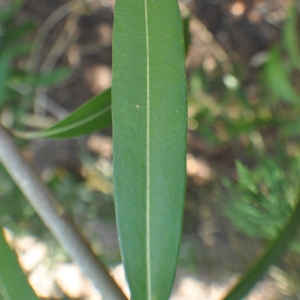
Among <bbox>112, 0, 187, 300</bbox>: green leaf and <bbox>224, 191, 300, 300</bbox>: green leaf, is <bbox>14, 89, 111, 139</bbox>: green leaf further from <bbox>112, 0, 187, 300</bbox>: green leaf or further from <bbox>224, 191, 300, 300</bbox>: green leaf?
<bbox>224, 191, 300, 300</bbox>: green leaf

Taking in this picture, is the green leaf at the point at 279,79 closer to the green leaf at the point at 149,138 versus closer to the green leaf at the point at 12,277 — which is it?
the green leaf at the point at 149,138

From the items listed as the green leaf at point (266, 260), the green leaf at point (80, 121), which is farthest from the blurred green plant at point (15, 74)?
the green leaf at point (266, 260)

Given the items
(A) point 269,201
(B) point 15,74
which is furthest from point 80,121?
(B) point 15,74

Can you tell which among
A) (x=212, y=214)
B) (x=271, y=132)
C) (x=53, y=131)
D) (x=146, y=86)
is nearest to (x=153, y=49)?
(x=146, y=86)

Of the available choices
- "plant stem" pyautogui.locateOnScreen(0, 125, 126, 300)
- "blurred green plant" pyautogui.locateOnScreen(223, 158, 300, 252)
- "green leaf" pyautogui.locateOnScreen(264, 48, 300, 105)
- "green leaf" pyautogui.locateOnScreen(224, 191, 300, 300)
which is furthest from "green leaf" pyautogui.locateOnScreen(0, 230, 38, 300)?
"green leaf" pyautogui.locateOnScreen(264, 48, 300, 105)

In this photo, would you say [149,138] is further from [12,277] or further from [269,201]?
[269,201]

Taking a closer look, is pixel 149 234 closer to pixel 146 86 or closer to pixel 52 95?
pixel 146 86

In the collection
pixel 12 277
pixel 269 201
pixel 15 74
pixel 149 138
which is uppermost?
pixel 149 138
